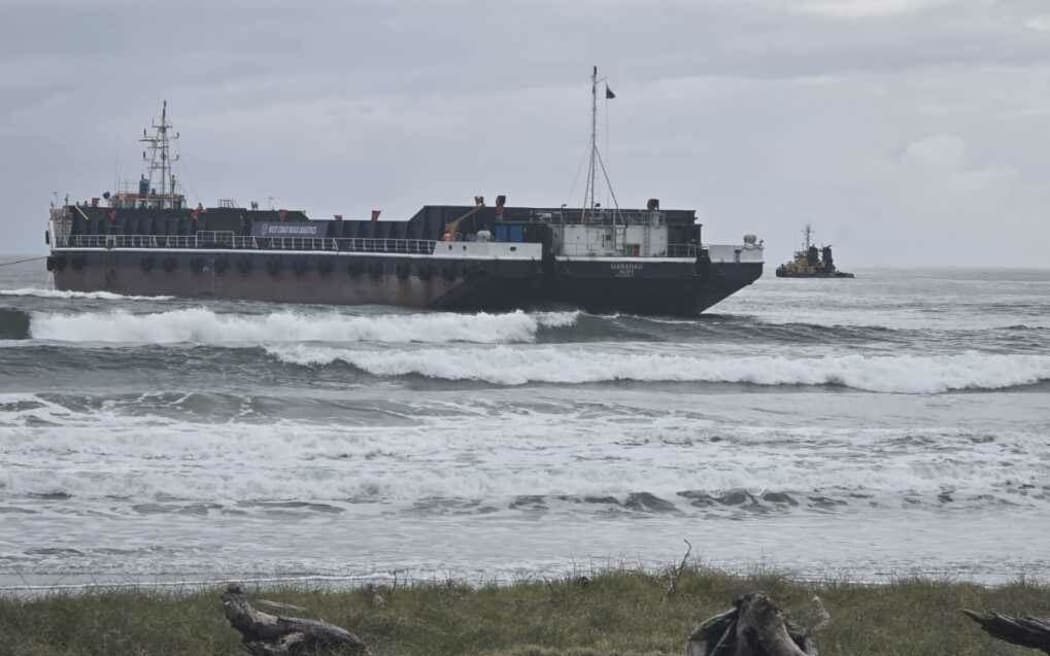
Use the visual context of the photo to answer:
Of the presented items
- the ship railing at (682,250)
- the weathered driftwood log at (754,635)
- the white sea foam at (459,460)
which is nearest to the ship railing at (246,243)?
the ship railing at (682,250)

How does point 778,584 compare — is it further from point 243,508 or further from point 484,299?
point 484,299

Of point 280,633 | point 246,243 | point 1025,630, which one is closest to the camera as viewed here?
point 1025,630

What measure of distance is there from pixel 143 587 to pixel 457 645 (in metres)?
3.74

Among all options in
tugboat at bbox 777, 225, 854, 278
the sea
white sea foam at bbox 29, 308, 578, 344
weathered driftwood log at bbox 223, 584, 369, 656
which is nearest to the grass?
weathered driftwood log at bbox 223, 584, 369, 656

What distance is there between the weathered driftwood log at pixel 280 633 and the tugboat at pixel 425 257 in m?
46.3

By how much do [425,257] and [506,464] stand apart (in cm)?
3859

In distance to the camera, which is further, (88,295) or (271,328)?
(88,295)

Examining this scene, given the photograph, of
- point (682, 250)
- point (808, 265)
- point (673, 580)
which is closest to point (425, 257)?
point (682, 250)

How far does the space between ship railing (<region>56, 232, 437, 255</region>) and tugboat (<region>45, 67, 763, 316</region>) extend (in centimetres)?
8

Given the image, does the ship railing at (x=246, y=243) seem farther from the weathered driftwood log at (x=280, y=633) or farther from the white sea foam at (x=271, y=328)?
the weathered driftwood log at (x=280, y=633)

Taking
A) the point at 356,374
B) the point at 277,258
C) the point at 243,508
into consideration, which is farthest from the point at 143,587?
the point at 277,258

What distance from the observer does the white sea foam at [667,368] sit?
3581 centimetres

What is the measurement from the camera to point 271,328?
160 ft

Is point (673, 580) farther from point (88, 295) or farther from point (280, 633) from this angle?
point (88, 295)
